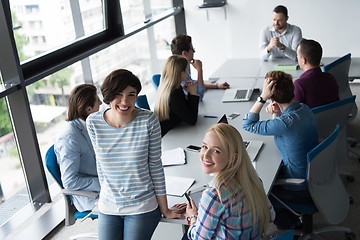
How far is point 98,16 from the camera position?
5.23m

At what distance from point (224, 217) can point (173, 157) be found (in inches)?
47.1

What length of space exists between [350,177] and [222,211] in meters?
2.39

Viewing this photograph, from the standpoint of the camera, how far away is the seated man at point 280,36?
5.17 meters

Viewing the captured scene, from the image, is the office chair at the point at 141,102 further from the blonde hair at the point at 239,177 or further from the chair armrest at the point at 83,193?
the blonde hair at the point at 239,177

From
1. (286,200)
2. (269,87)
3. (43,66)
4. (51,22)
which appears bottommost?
(286,200)

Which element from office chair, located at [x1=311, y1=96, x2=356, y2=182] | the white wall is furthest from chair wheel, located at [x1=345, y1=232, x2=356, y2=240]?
the white wall

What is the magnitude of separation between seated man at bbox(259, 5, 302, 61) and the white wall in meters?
1.60

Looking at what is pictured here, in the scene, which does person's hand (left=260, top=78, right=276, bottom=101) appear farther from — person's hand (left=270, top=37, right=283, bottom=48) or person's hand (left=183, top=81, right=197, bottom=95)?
person's hand (left=270, top=37, right=283, bottom=48)

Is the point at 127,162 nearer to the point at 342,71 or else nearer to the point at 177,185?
the point at 177,185

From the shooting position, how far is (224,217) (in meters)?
1.99

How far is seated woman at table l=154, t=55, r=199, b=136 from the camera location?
3.57 metres

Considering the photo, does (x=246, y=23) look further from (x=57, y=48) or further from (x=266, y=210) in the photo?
(x=266, y=210)

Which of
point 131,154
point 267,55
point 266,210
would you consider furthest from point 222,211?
point 267,55

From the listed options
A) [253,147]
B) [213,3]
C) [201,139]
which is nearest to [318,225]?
[253,147]
